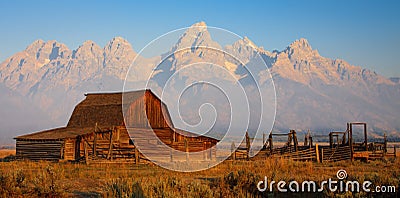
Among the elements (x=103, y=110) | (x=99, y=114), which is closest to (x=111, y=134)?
(x=99, y=114)

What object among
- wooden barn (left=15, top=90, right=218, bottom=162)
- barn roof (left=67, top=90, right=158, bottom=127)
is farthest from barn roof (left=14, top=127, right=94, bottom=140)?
barn roof (left=67, top=90, right=158, bottom=127)

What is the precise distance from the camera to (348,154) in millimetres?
33344

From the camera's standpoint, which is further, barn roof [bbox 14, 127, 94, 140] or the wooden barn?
barn roof [bbox 14, 127, 94, 140]

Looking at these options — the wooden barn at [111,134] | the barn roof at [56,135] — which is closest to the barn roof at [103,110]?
the wooden barn at [111,134]

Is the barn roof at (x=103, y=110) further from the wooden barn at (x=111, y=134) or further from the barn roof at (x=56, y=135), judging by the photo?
the barn roof at (x=56, y=135)

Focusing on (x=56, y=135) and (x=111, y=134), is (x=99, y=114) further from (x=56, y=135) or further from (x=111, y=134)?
(x=111, y=134)

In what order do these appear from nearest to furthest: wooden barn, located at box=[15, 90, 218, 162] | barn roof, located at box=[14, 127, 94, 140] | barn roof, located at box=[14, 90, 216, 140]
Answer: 1. wooden barn, located at box=[15, 90, 218, 162]
2. barn roof, located at box=[14, 127, 94, 140]
3. barn roof, located at box=[14, 90, 216, 140]

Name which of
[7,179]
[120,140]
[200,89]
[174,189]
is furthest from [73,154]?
[174,189]

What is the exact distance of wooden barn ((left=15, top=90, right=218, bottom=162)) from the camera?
119ft

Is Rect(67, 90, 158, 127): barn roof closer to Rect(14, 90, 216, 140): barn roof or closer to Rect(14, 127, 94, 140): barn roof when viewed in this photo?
Rect(14, 90, 216, 140): barn roof

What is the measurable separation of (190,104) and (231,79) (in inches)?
134

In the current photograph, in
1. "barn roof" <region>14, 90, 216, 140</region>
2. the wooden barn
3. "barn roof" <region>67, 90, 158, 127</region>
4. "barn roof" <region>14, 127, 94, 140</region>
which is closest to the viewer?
the wooden barn

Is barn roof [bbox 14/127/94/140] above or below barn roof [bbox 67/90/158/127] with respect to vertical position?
below

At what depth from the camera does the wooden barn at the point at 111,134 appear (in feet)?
119
